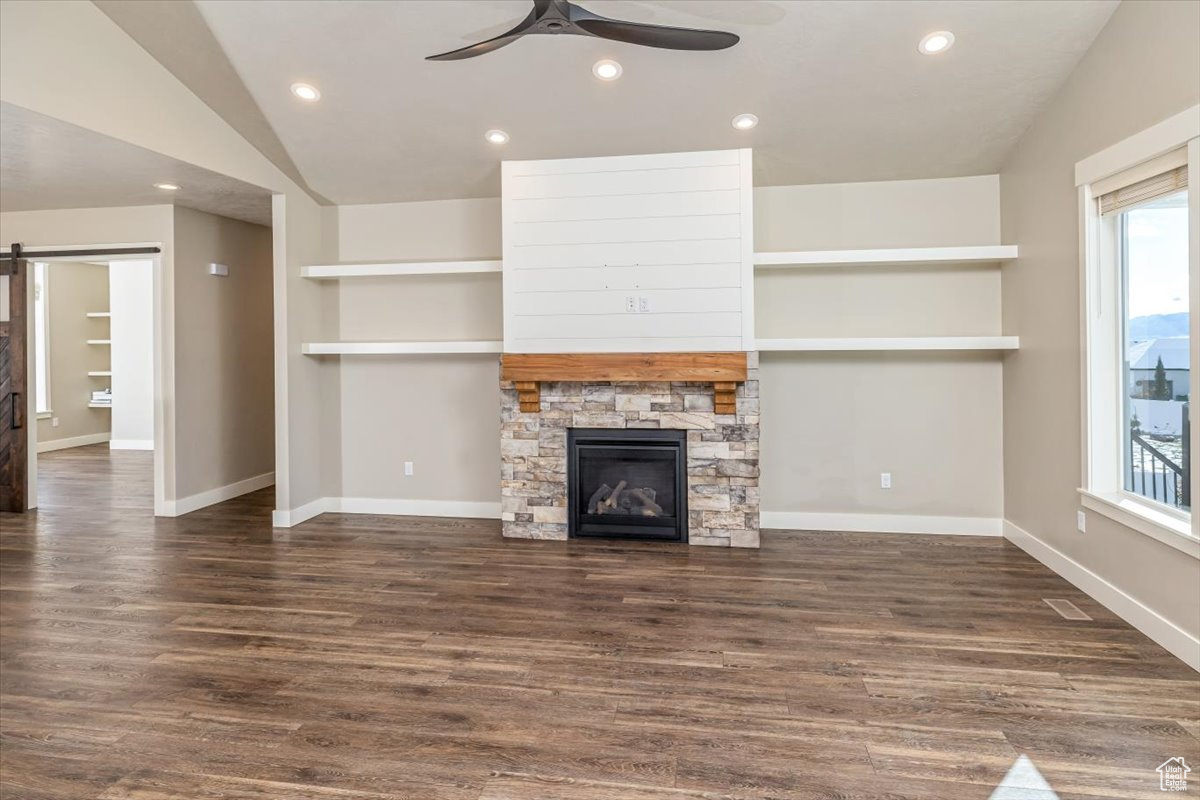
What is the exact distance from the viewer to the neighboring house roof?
10.1 ft

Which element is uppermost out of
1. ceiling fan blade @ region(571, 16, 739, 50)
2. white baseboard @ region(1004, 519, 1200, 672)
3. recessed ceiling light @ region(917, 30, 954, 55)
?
recessed ceiling light @ region(917, 30, 954, 55)

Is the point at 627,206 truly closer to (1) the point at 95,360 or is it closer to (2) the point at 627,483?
(2) the point at 627,483

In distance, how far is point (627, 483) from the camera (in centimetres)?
495

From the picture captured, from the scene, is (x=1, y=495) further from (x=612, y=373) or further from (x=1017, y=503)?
(x=1017, y=503)

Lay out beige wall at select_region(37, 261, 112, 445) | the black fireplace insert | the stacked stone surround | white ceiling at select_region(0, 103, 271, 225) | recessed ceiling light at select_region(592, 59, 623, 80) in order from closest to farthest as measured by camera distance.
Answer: white ceiling at select_region(0, 103, 271, 225)
recessed ceiling light at select_region(592, 59, 623, 80)
the stacked stone surround
the black fireplace insert
beige wall at select_region(37, 261, 112, 445)

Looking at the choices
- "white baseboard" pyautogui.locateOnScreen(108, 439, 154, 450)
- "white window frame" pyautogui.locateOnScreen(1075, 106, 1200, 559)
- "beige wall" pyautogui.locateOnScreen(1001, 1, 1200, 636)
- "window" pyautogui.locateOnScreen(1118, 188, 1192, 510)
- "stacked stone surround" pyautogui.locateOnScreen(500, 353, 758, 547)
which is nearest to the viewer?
"beige wall" pyautogui.locateOnScreen(1001, 1, 1200, 636)

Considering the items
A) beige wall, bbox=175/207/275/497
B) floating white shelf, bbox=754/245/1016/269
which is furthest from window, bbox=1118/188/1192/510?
beige wall, bbox=175/207/275/497

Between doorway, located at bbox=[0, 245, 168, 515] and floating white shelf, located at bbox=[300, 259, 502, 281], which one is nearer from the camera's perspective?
floating white shelf, located at bbox=[300, 259, 502, 281]

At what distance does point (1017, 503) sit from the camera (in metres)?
4.68

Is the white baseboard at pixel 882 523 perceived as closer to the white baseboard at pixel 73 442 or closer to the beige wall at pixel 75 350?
the white baseboard at pixel 73 442

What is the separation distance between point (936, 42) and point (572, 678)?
3613 millimetres

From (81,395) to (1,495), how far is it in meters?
4.55

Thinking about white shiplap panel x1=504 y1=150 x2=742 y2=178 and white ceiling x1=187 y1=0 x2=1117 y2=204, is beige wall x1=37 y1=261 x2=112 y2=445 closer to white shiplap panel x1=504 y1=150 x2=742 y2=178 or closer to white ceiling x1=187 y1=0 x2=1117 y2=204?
white ceiling x1=187 y1=0 x2=1117 y2=204

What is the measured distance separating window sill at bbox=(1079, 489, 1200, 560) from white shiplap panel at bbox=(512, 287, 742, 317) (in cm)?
225
